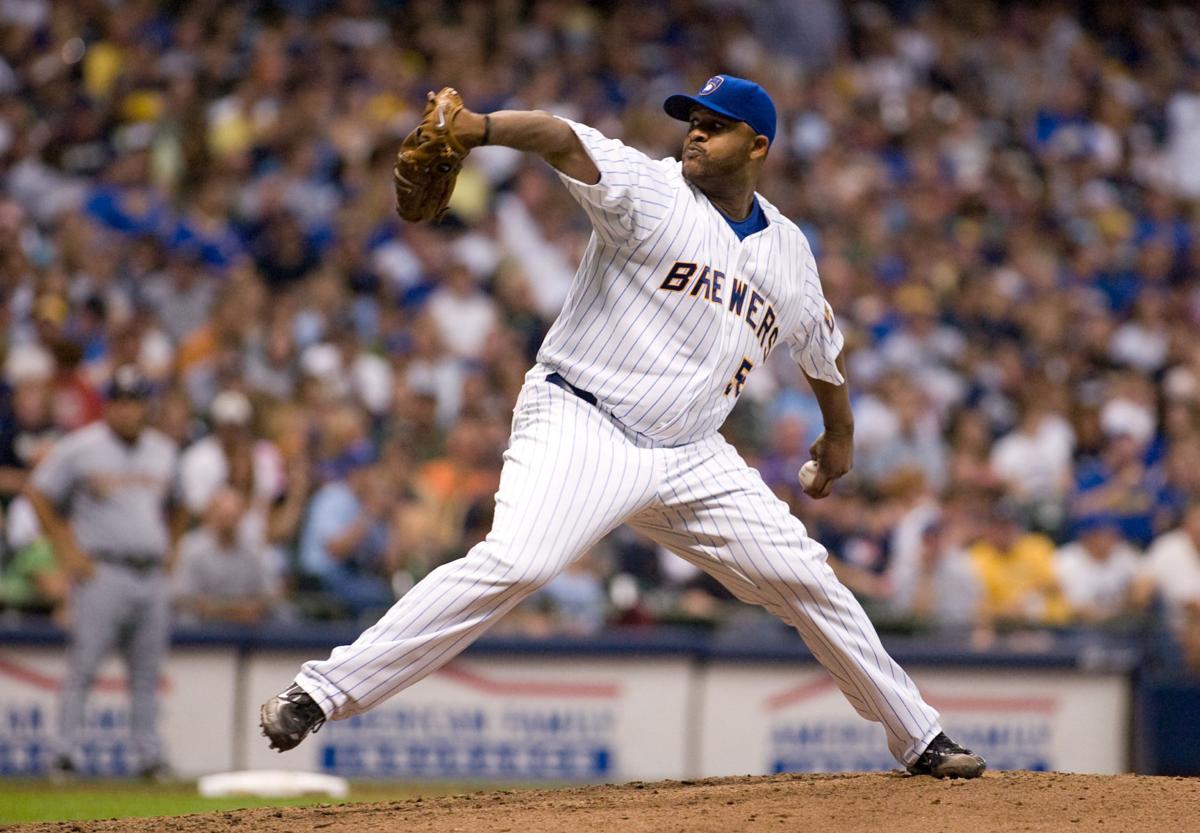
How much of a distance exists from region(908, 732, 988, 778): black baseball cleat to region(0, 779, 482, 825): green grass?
217 cm

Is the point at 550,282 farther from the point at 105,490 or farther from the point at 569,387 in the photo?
the point at 569,387

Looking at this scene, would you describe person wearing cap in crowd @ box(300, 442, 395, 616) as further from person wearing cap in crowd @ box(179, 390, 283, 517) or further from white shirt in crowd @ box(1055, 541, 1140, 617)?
white shirt in crowd @ box(1055, 541, 1140, 617)

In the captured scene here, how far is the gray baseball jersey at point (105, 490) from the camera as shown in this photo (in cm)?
884

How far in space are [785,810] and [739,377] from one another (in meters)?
1.32

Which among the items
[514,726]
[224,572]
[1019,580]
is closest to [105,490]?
[224,572]

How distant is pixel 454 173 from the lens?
452 cm

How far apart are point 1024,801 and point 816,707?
505cm

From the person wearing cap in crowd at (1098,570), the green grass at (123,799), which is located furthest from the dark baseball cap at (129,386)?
the person wearing cap in crowd at (1098,570)

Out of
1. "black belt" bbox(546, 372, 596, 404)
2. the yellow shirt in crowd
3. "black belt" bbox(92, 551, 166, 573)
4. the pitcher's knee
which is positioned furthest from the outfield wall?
the pitcher's knee

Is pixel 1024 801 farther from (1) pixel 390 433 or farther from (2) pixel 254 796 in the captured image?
(1) pixel 390 433

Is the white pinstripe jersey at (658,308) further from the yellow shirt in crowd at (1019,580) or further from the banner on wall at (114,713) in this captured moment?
Answer: the yellow shirt in crowd at (1019,580)

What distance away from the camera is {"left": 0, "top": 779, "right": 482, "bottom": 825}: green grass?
6758 millimetres

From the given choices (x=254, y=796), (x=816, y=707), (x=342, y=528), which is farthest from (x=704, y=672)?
(x=254, y=796)

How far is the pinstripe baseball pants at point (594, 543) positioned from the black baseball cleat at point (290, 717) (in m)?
0.03
